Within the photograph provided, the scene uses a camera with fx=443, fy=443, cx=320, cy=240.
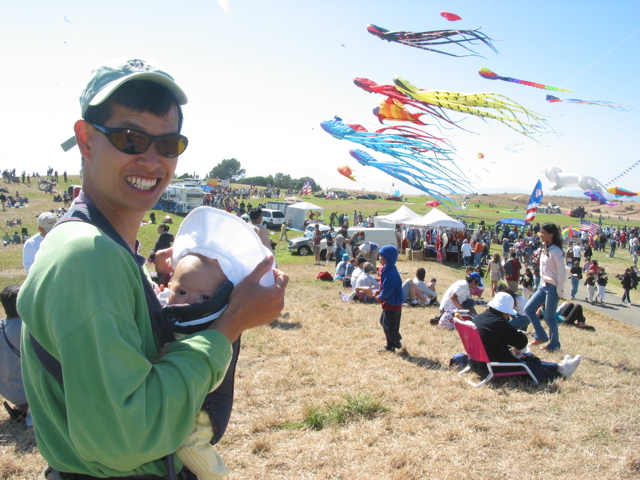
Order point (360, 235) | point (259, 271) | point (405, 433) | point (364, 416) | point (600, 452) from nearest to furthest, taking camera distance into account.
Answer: point (259, 271) → point (600, 452) → point (405, 433) → point (364, 416) → point (360, 235)

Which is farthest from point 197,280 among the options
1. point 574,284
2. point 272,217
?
point 272,217

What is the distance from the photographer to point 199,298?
137 centimetres

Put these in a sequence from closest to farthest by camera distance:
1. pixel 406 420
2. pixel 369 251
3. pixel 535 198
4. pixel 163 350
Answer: pixel 163 350, pixel 406 420, pixel 369 251, pixel 535 198

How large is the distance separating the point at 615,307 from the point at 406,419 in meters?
13.4

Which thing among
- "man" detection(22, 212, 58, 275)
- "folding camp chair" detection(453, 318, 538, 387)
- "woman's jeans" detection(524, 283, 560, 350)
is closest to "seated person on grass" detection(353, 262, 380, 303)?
"woman's jeans" detection(524, 283, 560, 350)

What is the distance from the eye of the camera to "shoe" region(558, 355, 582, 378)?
18.5 ft

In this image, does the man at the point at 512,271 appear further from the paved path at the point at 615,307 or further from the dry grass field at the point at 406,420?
the dry grass field at the point at 406,420

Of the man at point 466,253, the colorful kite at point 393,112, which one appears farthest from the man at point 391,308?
the man at point 466,253

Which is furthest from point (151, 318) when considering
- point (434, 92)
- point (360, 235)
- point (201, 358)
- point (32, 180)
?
point (32, 180)

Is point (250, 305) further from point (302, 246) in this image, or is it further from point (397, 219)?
point (397, 219)

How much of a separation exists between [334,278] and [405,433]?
11.1 m

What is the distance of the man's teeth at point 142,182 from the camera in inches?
46.9

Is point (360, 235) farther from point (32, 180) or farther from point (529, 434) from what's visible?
point (32, 180)

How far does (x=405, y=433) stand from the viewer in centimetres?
411
